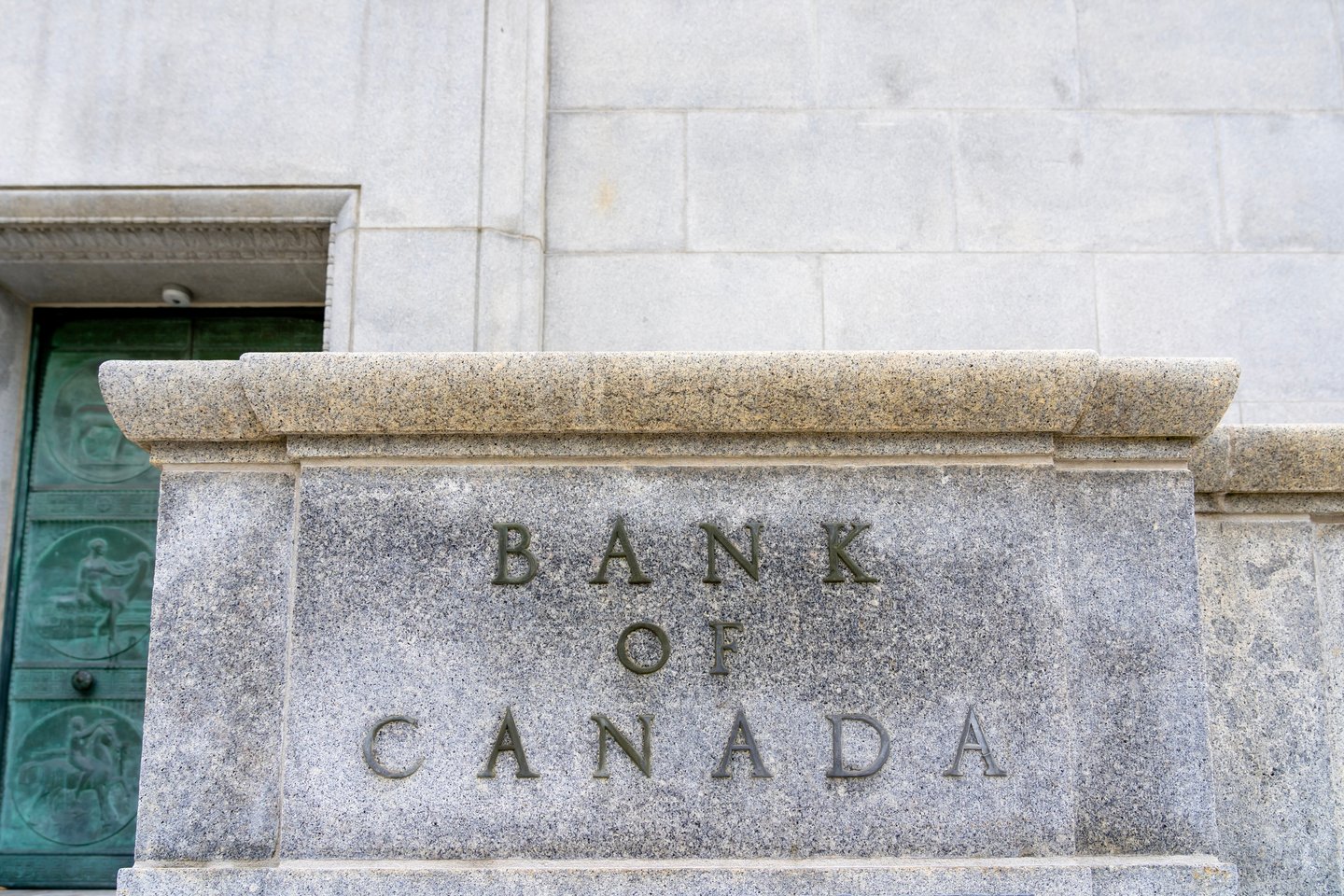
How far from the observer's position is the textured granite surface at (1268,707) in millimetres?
3707

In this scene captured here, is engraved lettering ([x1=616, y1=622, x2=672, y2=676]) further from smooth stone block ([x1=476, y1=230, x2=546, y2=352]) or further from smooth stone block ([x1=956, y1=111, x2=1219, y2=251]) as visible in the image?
smooth stone block ([x1=956, y1=111, x2=1219, y2=251])

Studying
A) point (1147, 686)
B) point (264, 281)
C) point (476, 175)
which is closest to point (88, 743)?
point (264, 281)

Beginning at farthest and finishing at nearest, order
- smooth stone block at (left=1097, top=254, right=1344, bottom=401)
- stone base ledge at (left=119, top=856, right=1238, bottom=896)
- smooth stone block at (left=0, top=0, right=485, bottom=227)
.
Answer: smooth stone block at (left=1097, top=254, right=1344, bottom=401) < smooth stone block at (left=0, top=0, right=485, bottom=227) < stone base ledge at (left=119, top=856, right=1238, bottom=896)

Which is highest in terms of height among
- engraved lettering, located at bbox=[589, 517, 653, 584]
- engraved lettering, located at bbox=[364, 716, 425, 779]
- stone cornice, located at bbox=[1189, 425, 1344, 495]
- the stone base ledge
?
stone cornice, located at bbox=[1189, 425, 1344, 495]

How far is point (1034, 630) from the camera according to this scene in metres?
3.37

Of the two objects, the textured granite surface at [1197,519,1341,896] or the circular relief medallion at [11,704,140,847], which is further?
the circular relief medallion at [11,704,140,847]

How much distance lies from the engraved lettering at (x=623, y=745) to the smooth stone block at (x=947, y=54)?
156 inches

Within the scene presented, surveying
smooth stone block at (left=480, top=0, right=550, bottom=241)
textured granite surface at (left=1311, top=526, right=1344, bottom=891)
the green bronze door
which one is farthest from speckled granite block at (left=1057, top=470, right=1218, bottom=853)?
the green bronze door

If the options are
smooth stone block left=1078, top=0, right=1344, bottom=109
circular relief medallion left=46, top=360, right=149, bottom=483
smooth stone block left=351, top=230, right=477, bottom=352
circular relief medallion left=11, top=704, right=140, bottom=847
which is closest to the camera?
smooth stone block left=351, top=230, right=477, bottom=352

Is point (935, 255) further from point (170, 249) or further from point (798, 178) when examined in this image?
point (170, 249)

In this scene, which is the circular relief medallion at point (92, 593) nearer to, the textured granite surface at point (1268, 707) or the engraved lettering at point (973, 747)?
the engraved lettering at point (973, 747)

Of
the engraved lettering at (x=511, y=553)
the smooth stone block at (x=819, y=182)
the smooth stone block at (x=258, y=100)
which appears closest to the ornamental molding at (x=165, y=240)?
the smooth stone block at (x=258, y=100)

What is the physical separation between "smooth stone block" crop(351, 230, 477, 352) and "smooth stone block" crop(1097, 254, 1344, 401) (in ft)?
10.7

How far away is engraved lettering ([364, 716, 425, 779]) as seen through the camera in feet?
10.8
